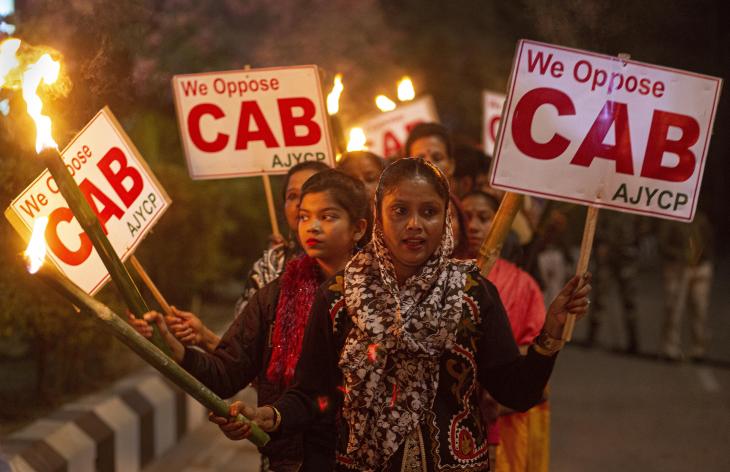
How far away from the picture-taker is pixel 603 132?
14.5ft

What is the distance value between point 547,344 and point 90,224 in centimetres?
142

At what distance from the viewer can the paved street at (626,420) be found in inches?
315

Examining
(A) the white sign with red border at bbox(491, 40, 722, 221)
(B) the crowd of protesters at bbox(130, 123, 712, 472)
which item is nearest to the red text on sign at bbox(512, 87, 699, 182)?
(A) the white sign with red border at bbox(491, 40, 722, 221)

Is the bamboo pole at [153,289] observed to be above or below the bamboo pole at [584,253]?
below

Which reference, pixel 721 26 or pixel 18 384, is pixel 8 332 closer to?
pixel 18 384

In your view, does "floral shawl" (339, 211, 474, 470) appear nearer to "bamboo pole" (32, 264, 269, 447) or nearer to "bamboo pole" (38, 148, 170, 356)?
"bamboo pole" (32, 264, 269, 447)

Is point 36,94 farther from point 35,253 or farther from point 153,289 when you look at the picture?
point 153,289

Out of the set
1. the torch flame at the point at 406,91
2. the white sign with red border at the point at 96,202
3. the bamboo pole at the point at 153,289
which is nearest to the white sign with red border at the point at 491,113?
the torch flame at the point at 406,91

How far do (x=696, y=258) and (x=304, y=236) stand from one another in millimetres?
9881

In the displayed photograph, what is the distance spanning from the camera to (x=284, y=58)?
23.3 meters

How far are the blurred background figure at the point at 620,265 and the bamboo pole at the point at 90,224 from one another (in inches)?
423

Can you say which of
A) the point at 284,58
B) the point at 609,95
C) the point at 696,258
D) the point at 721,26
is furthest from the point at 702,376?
the point at 721,26

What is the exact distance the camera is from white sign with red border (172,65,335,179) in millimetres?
5867

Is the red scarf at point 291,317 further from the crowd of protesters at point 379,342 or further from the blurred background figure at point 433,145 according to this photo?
the blurred background figure at point 433,145
